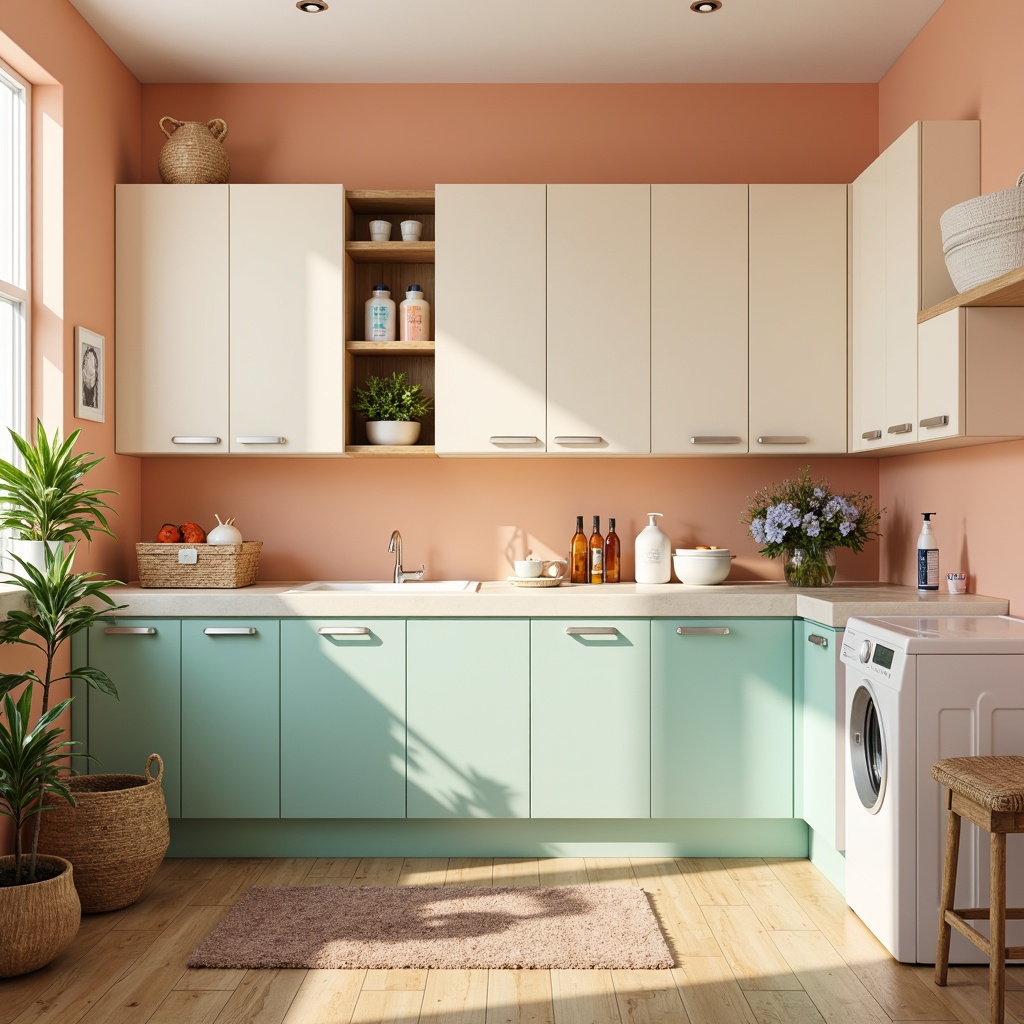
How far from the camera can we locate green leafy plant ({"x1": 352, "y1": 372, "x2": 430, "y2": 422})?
3.69 m

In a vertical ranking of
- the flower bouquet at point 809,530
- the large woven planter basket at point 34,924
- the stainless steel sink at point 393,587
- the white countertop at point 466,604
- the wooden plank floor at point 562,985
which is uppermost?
the flower bouquet at point 809,530

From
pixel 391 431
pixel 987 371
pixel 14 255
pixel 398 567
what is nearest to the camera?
pixel 987 371

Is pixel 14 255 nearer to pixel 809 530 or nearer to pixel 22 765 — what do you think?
pixel 22 765

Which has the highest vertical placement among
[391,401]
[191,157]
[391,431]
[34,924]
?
[191,157]

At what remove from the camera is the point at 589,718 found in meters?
3.34

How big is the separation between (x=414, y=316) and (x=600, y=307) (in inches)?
27.0

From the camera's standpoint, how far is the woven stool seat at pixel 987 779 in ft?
6.87

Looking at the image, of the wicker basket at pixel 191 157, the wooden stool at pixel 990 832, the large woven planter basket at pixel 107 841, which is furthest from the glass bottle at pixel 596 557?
the wicker basket at pixel 191 157

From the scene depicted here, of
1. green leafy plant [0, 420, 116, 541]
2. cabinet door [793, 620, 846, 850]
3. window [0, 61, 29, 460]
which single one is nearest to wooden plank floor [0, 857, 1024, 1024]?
cabinet door [793, 620, 846, 850]

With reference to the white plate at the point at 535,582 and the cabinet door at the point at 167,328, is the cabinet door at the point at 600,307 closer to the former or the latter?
the white plate at the point at 535,582

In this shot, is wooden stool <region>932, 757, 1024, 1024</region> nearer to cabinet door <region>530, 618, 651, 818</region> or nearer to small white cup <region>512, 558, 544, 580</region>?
cabinet door <region>530, 618, 651, 818</region>

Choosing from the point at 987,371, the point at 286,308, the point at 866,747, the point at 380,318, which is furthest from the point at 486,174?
the point at 866,747

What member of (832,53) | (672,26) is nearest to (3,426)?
(672,26)

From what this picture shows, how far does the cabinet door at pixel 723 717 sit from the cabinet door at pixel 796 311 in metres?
0.76
